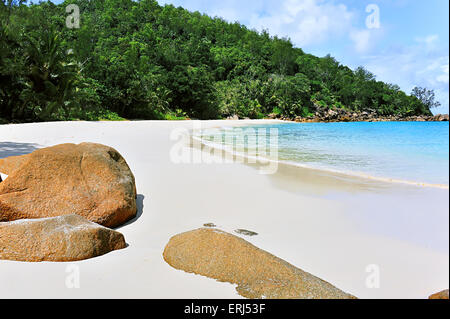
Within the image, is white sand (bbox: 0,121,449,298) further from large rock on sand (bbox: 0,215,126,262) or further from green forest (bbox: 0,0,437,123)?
green forest (bbox: 0,0,437,123)

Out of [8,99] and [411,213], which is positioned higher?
[8,99]

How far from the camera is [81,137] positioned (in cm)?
1252

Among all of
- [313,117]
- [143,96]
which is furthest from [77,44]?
[313,117]

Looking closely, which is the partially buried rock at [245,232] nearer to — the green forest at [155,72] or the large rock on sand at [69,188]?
the large rock on sand at [69,188]

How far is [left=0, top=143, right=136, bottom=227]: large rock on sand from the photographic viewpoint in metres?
3.45

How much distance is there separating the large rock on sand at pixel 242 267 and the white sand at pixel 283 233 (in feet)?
0.34

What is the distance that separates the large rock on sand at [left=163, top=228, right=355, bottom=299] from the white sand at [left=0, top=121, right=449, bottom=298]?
0.10 metres

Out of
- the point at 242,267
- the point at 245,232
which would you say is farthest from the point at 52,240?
the point at 245,232

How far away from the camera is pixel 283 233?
11.3ft

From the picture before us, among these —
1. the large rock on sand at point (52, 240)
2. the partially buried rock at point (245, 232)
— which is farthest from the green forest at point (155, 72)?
the partially buried rock at point (245, 232)

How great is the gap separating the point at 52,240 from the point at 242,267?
1.60m

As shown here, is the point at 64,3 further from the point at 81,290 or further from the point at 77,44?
the point at 81,290
